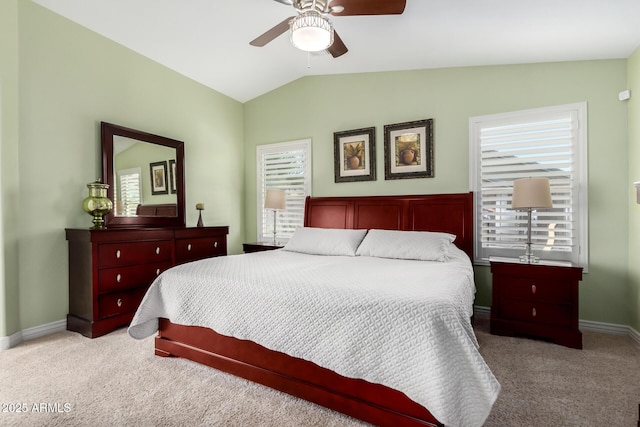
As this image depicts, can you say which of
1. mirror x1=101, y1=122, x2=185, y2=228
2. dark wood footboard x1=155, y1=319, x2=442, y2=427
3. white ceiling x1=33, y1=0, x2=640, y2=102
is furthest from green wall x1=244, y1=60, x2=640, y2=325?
dark wood footboard x1=155, y1=319, x2=442, y2=427

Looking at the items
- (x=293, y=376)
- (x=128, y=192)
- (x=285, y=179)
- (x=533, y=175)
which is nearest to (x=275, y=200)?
(x=285, y=179)

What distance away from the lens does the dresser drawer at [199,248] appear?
12.1ft

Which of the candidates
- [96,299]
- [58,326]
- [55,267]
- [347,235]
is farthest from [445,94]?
[58,326]

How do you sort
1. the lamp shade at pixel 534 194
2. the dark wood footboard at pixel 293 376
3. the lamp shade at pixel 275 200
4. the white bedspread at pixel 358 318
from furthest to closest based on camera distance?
1. the lamp shade at pixel 275 200
2. the lamp shade at pixel 534 194
3. the dark wood footboard at pixel 293 376
4. the white bedspread at pixel 358 318

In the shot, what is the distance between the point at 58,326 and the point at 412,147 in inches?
163

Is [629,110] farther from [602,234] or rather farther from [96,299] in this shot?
[96,299]

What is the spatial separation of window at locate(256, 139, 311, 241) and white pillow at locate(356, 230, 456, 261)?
159cm

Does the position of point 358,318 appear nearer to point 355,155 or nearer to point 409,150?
point 409,150

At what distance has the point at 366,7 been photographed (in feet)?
7.30

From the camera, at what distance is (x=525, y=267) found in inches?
114

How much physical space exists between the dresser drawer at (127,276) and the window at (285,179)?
1.80 metres

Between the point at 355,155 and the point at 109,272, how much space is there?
3060 mm

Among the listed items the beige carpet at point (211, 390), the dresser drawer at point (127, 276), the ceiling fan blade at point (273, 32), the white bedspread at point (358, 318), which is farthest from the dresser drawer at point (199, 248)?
the ceiling fan blade at point (273, 32)

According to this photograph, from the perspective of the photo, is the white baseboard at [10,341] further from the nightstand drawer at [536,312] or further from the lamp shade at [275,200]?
the nightstand drawer at [536,312]
